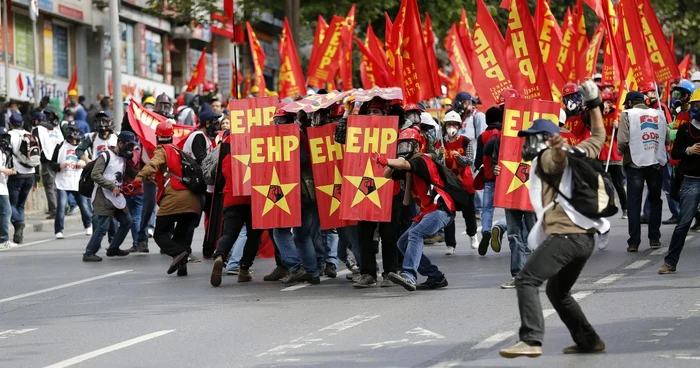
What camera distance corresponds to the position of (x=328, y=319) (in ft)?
36.1

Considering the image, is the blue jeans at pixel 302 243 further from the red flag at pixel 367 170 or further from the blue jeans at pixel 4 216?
the blue jeans at pixel 4 216

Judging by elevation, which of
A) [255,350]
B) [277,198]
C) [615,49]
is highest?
[615,49]

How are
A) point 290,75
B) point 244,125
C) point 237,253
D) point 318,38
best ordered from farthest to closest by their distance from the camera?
point 318,38
point 290,75
point 237,253
point 244,125

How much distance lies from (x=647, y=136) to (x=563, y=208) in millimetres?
6704

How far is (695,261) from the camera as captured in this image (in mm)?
14227

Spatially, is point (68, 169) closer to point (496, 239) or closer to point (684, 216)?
point (496, 239)

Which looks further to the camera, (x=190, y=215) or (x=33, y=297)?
(x=190, y=215)

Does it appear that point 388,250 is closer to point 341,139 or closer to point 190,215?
point 341,139

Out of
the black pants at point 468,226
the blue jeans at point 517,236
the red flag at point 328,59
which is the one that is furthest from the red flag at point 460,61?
the blue jeans at point 517,236

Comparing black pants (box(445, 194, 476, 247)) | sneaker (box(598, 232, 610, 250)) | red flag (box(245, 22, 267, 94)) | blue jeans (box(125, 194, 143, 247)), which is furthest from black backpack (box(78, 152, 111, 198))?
red flag (box(245, 22, 267, 94))

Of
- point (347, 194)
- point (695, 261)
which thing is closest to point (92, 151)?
point (347, 194)

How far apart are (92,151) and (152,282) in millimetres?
5098

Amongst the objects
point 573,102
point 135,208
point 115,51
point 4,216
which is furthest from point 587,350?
point 115,51

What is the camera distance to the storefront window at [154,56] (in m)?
43.8
